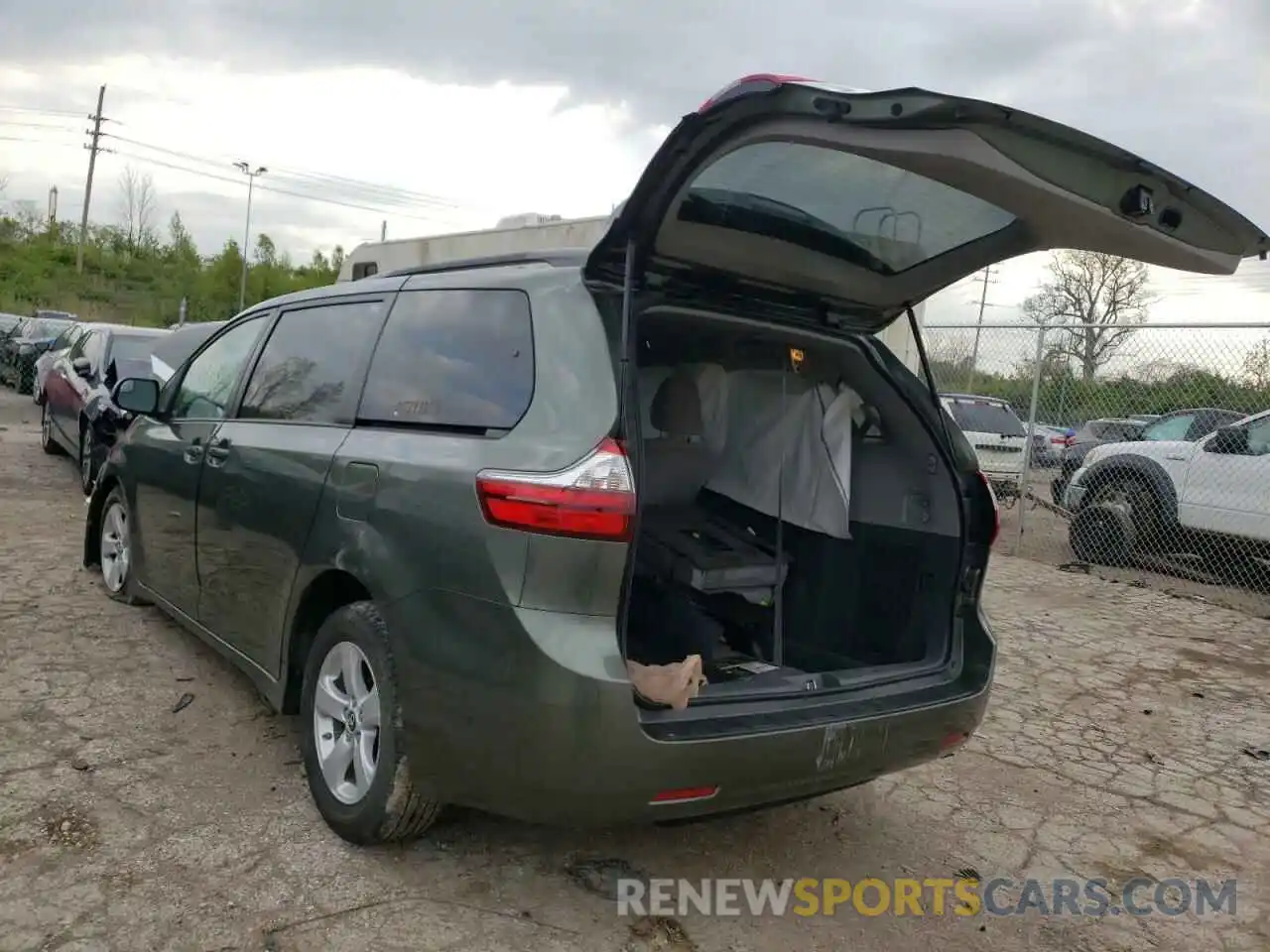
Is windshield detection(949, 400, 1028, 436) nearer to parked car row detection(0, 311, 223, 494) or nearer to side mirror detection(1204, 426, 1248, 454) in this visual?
side mirror detection(1204, 426, 1248, 454)

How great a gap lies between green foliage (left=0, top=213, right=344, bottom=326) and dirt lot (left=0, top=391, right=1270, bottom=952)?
47889mm

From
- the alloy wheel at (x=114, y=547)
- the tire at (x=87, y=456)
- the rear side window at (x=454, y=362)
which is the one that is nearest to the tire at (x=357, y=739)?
the rear side window at (x=454, y=362)

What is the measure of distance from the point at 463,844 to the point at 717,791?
3.26 feet

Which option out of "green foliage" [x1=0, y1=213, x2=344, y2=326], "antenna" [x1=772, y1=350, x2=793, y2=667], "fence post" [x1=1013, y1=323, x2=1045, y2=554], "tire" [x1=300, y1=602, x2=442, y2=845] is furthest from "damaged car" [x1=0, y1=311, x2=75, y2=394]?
Result: "green foliage" [x1=0, y1=213, x2=344, y2=326]

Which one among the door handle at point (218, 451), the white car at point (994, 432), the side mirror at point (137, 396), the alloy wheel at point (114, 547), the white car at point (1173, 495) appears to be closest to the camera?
the door handle at point (218, 451)

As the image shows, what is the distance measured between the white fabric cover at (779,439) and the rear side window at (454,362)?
2.80 ft

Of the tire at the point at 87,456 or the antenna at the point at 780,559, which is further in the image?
the tire at the point at 87,456

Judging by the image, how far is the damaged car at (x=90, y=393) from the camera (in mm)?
7488

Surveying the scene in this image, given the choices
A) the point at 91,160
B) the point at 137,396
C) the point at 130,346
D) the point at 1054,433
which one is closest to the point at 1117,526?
the point at 1054,433

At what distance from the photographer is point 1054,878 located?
3.29 meters

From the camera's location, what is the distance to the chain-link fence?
8086mm

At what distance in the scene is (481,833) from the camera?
3.18 meters

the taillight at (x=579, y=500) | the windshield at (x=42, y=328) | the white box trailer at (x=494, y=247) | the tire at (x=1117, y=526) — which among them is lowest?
the tire at (x=1117, y=526)

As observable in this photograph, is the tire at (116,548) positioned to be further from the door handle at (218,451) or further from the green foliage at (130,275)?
the green foliage at (130,275)
